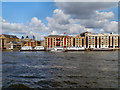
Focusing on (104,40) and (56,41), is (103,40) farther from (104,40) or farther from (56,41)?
(56,41)

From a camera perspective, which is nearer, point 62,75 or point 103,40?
point 62,75

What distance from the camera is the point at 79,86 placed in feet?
40.0

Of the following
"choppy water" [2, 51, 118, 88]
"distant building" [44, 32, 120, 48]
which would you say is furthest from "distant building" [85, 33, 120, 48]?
"choppy water" [2, 51, 118, 88]

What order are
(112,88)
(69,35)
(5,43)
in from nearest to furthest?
(112,88) < (69,35) < (5,43)

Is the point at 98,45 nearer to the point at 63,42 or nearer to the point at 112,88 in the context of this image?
the point at 63,42

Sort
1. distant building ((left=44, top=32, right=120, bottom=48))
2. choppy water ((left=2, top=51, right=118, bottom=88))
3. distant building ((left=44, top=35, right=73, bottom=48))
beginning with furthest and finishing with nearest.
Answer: distant building ((left=44, top=32, right=120, bottom=48)) < distant building ((left=44, top=35, right=73, bottom=48)) < choppy water ((left=2, top=51, right=118, bottom=88))

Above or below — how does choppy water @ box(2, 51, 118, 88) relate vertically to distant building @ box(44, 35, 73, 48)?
below

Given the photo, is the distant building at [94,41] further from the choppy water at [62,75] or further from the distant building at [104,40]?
the choppy water at [62,75]

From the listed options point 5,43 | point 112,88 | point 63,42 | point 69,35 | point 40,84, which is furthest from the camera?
point 5,43

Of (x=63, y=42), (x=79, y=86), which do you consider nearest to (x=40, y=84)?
(x=79, y=86)

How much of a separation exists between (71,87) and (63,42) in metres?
123

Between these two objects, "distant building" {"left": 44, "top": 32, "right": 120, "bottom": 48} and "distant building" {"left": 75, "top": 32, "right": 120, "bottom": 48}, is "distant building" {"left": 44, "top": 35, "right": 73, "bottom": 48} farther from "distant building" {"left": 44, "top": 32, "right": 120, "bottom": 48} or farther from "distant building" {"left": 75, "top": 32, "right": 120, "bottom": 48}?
"distant building" {"left": 75, "top": 32, "right": 120, "bottom": 48}

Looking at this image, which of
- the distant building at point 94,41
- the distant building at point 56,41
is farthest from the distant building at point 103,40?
the distant building at point 56,41

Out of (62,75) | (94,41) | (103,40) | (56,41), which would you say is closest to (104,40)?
(103,40)
